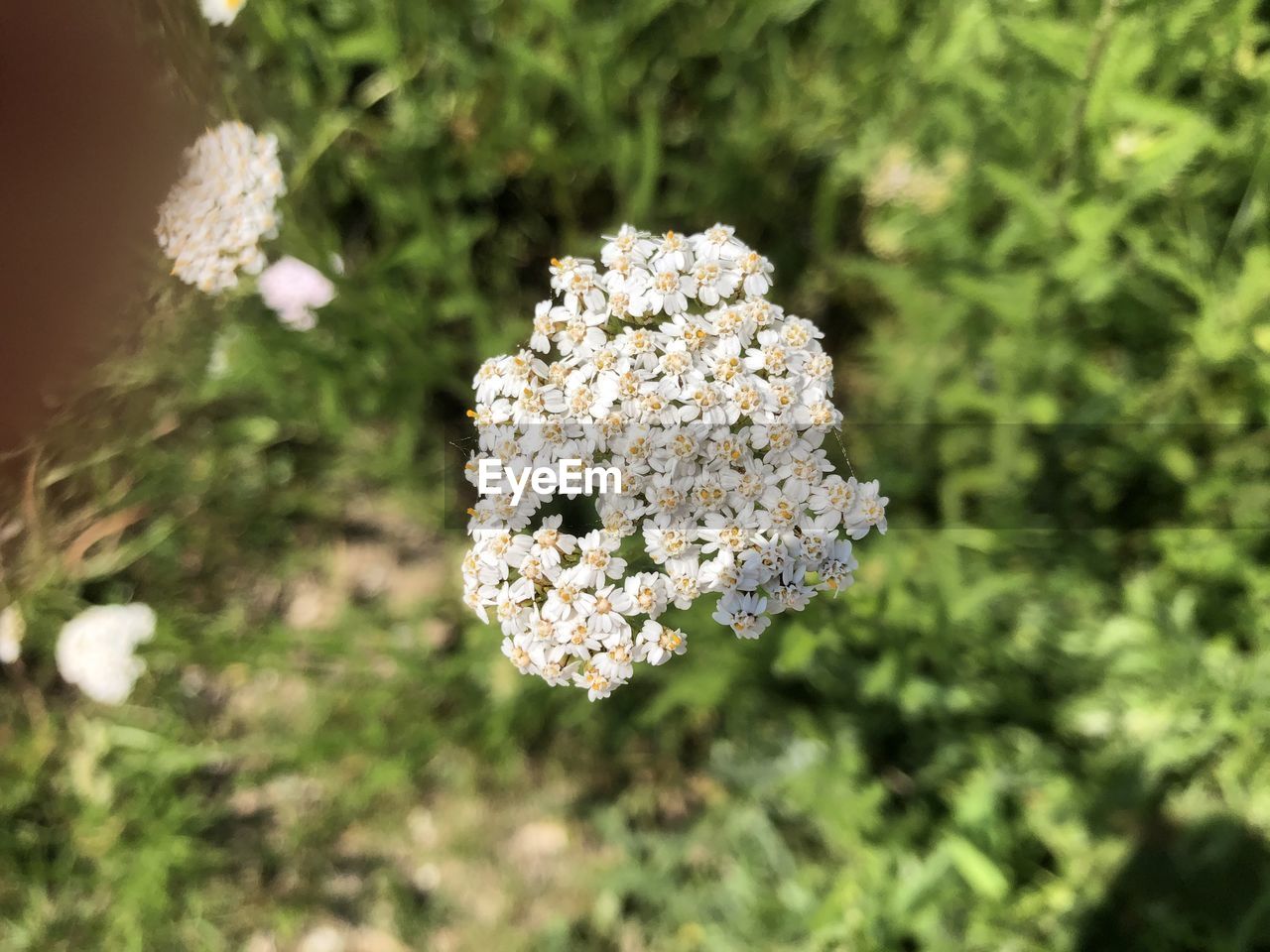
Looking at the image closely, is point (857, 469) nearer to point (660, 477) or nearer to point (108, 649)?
point (660, 477)

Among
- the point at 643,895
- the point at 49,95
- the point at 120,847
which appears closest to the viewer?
the point at 49,95

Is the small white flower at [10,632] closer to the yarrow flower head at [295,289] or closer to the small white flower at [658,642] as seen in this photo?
the yarrow flower head at [295,289]

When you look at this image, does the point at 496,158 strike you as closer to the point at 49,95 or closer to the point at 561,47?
the point at 561,47

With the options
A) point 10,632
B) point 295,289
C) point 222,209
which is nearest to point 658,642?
point 222,209

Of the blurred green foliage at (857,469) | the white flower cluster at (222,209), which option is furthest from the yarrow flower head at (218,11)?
the white flower cluster at (222,209)

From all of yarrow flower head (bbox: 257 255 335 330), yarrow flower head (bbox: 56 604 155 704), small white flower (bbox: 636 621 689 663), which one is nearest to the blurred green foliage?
yarrow flower head (bbox: 257 255 335 330)

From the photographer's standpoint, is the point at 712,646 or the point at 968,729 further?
the point at 968,729

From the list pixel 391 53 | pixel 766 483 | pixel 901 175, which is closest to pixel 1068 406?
pixel 901 175
